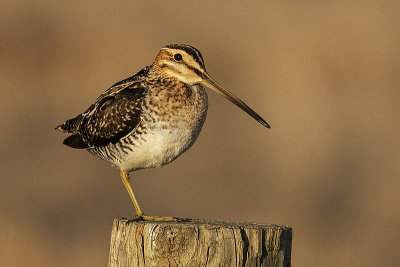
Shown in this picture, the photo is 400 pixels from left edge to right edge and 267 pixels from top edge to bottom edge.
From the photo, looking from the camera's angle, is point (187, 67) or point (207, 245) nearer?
point (207, 245)

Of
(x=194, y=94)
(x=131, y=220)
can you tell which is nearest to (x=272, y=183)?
(x=194, y=94)

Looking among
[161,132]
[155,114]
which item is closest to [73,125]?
[155,114]

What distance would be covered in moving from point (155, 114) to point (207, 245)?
73.4 inches

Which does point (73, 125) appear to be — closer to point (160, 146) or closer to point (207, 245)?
point (160, 146)

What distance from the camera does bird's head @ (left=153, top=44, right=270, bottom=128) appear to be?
774 cm

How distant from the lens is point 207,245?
5961mm

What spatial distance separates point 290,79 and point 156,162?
10.8 m

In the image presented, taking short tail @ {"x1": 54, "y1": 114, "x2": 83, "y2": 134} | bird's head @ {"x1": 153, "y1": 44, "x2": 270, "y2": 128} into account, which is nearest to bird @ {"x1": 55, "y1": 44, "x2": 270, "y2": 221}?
bird's head @ {"x1": 153, "y1": 44, "x2": 270, "y2": 128}

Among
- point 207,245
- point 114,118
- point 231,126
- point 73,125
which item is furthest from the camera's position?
point 231,126

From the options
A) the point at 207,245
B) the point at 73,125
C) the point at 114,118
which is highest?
the point at 73,125

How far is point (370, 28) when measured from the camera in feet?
65.6

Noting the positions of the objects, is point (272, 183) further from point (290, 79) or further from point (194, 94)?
point (194, 94)

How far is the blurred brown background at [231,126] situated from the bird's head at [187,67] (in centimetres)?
613

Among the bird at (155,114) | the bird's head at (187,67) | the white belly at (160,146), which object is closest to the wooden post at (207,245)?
the bird at (155,114)
